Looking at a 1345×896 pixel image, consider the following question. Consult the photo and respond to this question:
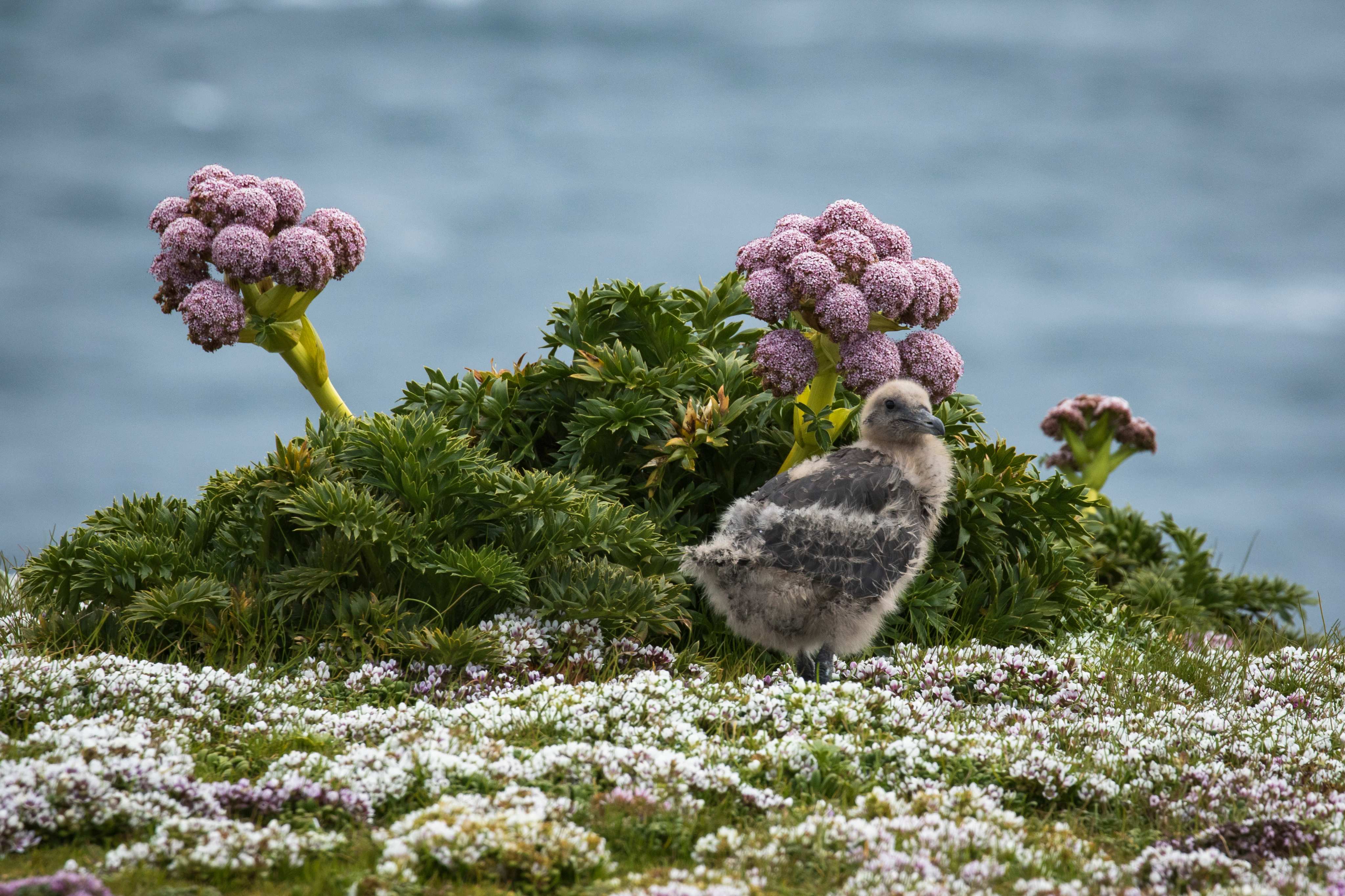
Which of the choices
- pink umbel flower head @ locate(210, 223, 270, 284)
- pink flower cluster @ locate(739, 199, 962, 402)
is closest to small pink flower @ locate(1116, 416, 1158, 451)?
pink flower cluster @ locate(739, 199, 962, 402)

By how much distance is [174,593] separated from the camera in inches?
345

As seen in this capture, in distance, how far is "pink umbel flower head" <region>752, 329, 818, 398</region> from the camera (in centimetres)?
937

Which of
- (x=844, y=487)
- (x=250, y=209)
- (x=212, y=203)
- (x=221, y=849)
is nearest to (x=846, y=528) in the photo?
(x=844, y=487)

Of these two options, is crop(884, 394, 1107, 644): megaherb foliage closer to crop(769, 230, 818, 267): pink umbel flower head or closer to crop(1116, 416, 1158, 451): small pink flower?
crop(769, 230, 818, 267): pink umbel flower head

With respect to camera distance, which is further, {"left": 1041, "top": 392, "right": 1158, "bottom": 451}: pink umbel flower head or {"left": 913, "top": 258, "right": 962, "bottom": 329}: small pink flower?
{"left": 1041, "top": 392, "right": 1158, "bottom": 451}: pink umbel flower head

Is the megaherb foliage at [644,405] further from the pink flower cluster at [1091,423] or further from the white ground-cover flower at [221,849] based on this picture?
the pink flower cluster at [1091,423]

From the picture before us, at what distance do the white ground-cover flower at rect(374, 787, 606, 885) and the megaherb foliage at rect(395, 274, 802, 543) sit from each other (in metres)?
4.96

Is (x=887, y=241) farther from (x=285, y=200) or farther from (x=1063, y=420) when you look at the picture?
(x=1063, y=420)

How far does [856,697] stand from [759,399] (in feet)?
12.5

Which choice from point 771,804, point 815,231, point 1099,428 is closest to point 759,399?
point 815,231

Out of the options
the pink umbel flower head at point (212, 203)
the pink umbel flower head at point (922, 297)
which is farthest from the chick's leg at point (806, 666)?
the pink umbel flower head at point (212, 203)

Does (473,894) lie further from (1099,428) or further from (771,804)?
(1099,428)

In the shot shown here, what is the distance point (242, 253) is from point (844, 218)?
19.2 ft

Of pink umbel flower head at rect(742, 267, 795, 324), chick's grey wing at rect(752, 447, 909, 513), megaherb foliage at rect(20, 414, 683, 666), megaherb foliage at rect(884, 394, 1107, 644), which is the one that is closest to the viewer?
chick's grey wing at rect(752, 447, 909, 513)
